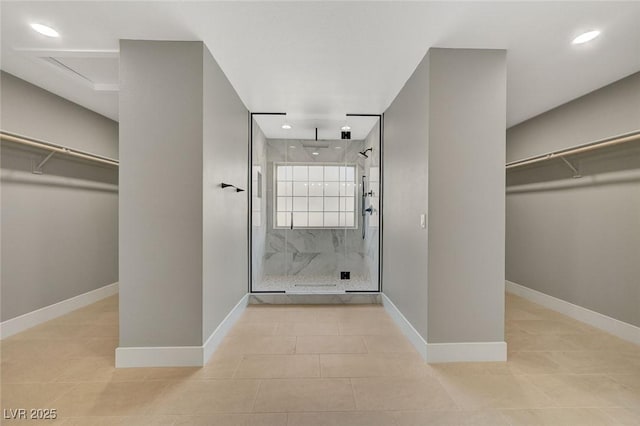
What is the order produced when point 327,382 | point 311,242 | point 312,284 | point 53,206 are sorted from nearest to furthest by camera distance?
point 327,382 → point 53,206 → point 312,284 → point 311,242

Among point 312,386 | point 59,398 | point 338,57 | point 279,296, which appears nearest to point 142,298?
point 59,398

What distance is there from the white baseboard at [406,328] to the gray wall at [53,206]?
144 inches

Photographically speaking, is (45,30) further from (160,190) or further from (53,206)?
(53,206)

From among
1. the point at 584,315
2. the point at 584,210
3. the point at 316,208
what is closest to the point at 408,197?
the point at 316,208

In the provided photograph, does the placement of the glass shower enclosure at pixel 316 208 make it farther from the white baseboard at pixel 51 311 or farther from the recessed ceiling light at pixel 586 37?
the recessed ceiling light at pixel 586 37

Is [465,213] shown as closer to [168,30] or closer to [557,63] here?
[557,63]

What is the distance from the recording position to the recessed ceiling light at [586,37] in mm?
2078

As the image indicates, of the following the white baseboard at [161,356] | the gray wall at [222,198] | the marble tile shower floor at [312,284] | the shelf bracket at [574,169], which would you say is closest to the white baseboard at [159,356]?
the white baseboard at [161,356]

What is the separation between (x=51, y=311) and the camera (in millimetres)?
3115

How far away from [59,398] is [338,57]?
3.07m

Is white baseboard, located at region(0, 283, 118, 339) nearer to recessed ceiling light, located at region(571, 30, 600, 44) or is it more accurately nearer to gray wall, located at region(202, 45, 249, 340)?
gray wall, located at region(202, 45, 249, 340)

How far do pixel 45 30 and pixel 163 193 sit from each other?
140 cm

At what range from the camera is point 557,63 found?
2506 mm

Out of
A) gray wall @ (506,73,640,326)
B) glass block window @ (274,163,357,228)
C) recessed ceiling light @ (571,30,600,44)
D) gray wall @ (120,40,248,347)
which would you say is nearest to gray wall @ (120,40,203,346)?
gray wall @ (120,40,248,347)
